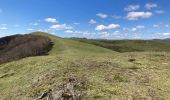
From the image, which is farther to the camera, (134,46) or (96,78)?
(134,46)

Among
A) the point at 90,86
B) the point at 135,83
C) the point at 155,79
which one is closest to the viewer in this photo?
the point at 90,86

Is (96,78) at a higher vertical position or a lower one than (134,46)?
higher

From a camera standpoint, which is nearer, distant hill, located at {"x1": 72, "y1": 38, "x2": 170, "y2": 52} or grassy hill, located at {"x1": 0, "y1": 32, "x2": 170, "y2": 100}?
grassy hill, located at {"x1": 0, "y1": 32, "x2": 170, "y2": 100}

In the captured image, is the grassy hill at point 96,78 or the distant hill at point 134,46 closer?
the grassy hill at point 96,78

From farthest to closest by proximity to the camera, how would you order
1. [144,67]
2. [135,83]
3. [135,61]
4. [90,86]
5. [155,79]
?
[135,61], [144,67], [155,79], [135,83], [90,86]

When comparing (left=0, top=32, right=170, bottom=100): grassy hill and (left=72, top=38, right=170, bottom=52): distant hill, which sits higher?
(left=0, top=32, right=170, bottom=100): grassy hill

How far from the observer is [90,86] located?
2278 cm

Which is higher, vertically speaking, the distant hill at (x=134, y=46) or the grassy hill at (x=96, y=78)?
the grassy hill at (x=96, y=78)

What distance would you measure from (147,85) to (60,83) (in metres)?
7.61

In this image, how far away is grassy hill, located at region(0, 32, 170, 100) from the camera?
22109mm

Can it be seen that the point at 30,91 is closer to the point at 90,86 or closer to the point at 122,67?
the point at 90,86

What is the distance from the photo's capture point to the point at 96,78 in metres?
25.0

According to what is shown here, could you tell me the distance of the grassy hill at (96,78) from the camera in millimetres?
22109

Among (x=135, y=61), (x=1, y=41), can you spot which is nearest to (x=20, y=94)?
Result: (x=135, y=61)
